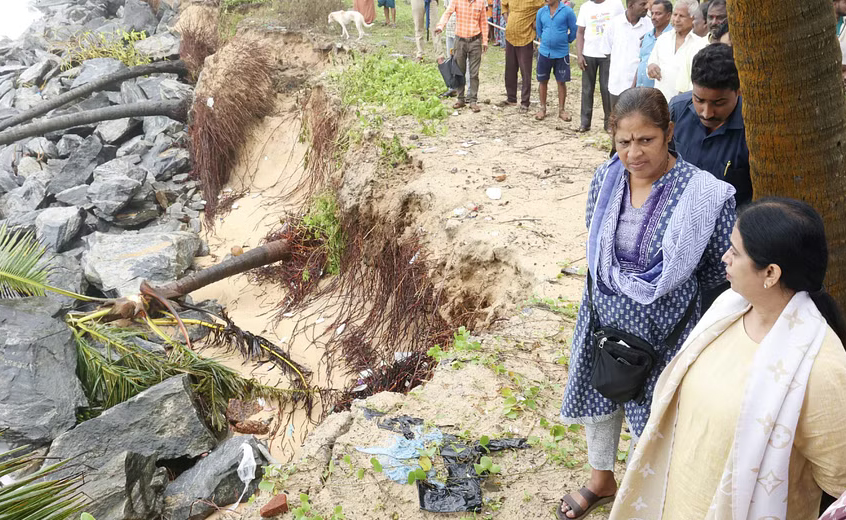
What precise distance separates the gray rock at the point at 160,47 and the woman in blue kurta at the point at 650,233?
12.6m

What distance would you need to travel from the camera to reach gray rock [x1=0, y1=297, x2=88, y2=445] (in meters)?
4.69

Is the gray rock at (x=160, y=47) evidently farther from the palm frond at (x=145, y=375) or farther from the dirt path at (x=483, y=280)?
the palm frond at (x=145, y=375)

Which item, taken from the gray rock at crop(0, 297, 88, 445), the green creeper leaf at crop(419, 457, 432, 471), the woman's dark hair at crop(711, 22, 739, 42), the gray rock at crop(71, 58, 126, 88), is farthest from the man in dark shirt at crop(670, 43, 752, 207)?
the gray rock at crop(71, 58, 126, 88)

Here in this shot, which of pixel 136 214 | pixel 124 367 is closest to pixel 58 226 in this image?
pixel 136 214

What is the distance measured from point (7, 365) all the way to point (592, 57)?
6372mm

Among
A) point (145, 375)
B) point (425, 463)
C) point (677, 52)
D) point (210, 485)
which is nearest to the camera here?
point (425, 463)

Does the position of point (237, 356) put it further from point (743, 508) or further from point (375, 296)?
point (743, 508)

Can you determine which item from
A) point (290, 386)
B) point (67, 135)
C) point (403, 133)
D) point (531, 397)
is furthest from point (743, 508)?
point (67, 135)

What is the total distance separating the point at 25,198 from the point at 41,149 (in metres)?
1.67

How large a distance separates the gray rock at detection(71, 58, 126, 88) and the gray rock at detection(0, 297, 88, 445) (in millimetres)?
9111

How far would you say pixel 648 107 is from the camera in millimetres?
2229

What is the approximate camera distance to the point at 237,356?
6.39 m

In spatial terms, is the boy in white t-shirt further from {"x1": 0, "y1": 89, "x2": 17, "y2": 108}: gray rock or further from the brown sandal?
{"x1": 0, "y1": 89, "x2": 17, "y2": 108}: gray rock

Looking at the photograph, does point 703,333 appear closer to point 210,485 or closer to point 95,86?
point 210,485
